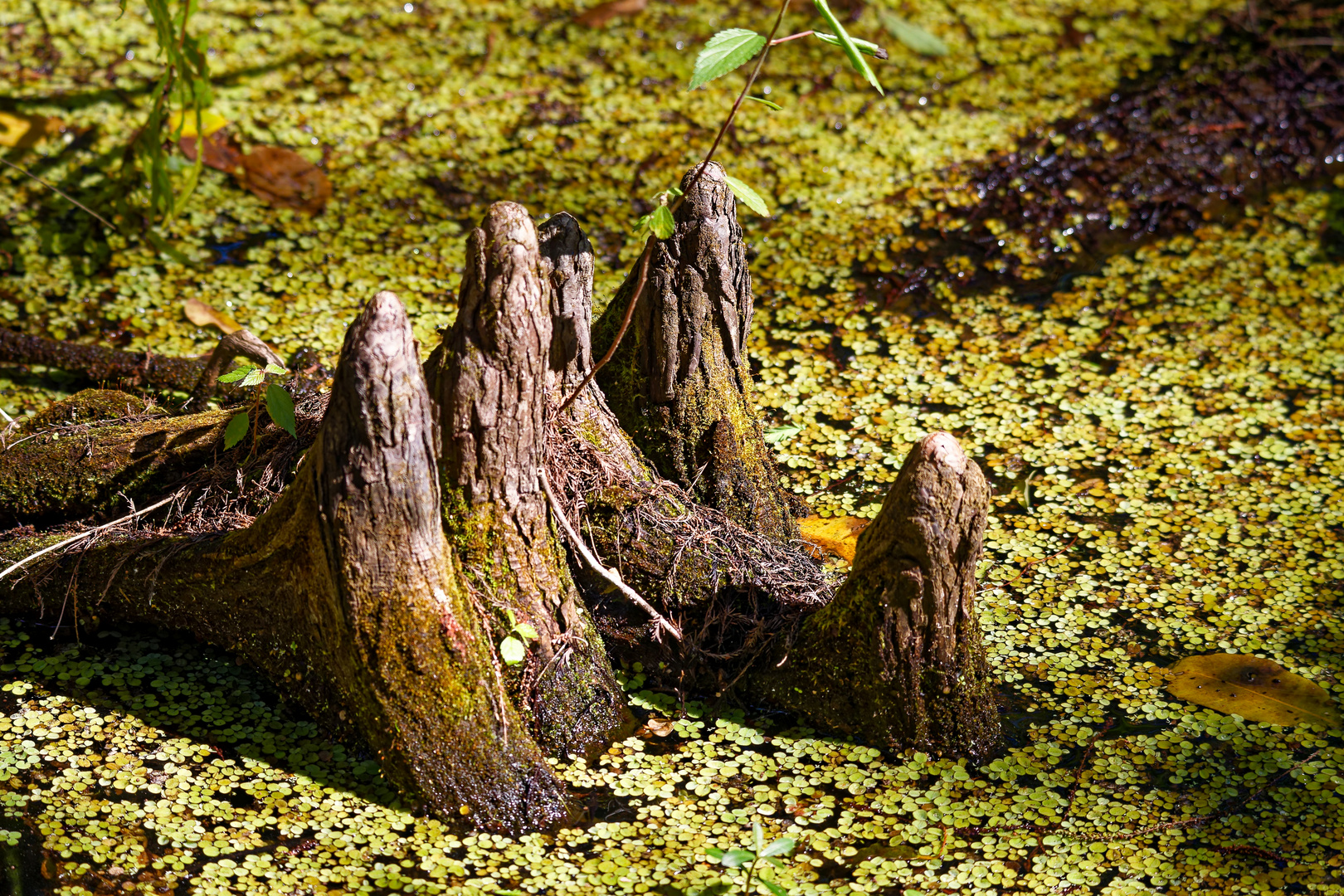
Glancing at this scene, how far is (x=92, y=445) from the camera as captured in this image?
2.78 meters

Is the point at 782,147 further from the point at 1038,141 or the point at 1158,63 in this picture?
the point at 1158,63

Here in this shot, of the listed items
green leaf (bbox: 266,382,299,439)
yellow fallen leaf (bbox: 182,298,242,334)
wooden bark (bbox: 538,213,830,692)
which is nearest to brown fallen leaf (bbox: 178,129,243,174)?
yellow fallen leaf (bbox: 182,298,242,334)

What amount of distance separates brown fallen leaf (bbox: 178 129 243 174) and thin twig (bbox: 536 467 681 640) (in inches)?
103

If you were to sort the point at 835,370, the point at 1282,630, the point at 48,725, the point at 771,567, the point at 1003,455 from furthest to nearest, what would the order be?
1. the point at 835,370
2. the point at 1003,455
3. the point at 1282,630
4. the point at 771,567
5. the point at 48,725

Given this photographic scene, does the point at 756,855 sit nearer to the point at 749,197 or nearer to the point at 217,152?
the point at 749,197

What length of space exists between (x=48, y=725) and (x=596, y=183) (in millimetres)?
2758

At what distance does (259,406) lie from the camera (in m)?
2.70

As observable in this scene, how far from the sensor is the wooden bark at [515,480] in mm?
2111

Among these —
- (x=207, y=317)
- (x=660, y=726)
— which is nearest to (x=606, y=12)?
(x=207, y=317)

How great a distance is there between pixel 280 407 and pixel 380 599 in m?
0.56

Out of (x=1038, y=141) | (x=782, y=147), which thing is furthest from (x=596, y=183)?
(x=1038, y=141)

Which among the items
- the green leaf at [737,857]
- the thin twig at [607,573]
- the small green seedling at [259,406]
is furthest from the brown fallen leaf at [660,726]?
the small green seedling at [259,406]

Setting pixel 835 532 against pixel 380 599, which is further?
pixel 835 532

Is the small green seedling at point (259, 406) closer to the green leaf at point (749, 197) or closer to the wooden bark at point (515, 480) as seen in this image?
the wooden bark at point (515, 480)
